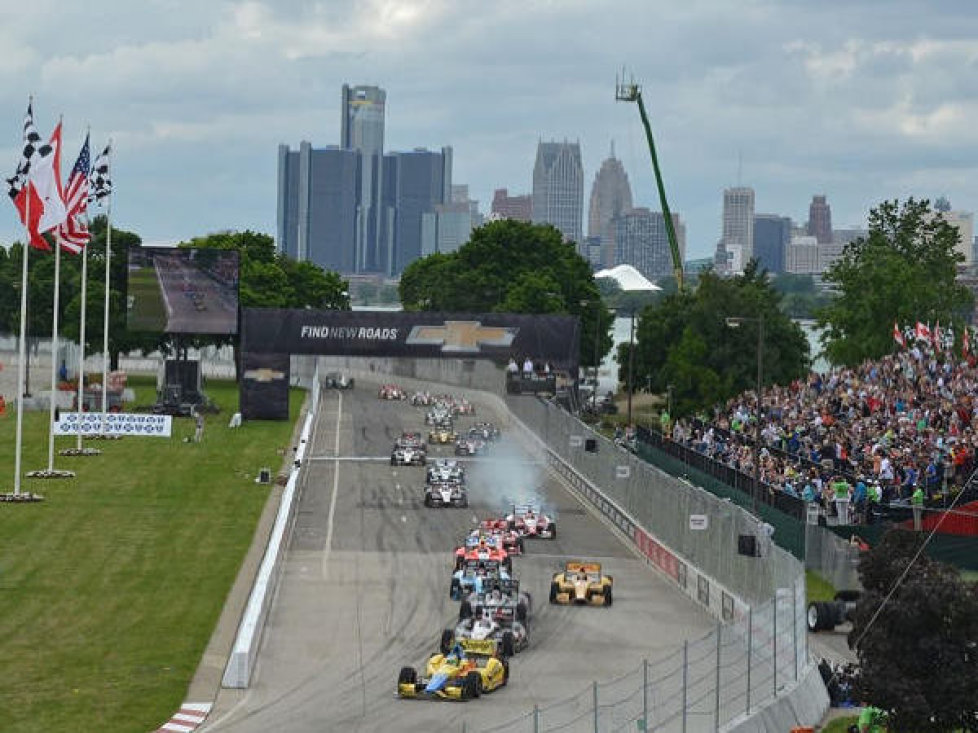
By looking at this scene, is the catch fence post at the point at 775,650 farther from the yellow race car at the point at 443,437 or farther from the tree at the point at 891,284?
the tree at the point at 891,284

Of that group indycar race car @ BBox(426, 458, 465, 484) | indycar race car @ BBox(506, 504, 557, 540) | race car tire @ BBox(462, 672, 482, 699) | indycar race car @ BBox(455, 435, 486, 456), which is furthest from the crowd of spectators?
race car tire @ BBox(462, 672, 482, 699)

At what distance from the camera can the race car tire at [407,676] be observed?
105ft

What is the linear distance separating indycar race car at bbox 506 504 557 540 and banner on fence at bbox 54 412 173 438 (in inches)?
1258

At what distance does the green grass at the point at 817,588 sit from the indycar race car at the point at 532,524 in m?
11.6

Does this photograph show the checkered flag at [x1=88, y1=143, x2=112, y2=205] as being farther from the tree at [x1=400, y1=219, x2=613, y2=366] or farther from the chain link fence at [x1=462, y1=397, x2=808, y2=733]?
the tree at [x1=400, y1=219, x2=613, y2=366]

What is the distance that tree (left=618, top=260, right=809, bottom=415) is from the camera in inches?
4047

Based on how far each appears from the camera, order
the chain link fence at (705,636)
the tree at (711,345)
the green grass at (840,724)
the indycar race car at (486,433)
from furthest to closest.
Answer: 1. the tree at (711,345)
2. the indycar race car at (486,433)
3. the green grass at (840,724)
4. the chain link fence at (705,636)

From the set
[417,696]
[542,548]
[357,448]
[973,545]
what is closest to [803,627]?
[417,696]

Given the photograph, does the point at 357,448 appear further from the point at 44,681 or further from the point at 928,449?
the point at 44,681

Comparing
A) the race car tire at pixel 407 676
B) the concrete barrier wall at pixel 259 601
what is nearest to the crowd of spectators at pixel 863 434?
the concrete barrier wall at pixel 259 601

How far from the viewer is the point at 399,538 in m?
55.2

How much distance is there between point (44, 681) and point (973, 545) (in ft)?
67.9

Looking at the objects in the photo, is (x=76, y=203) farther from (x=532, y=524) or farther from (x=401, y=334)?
(x=401, y=334)

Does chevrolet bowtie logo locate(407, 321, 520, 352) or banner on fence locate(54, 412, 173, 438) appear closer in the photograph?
banner on fence locate(54, 412, 173, 438)
